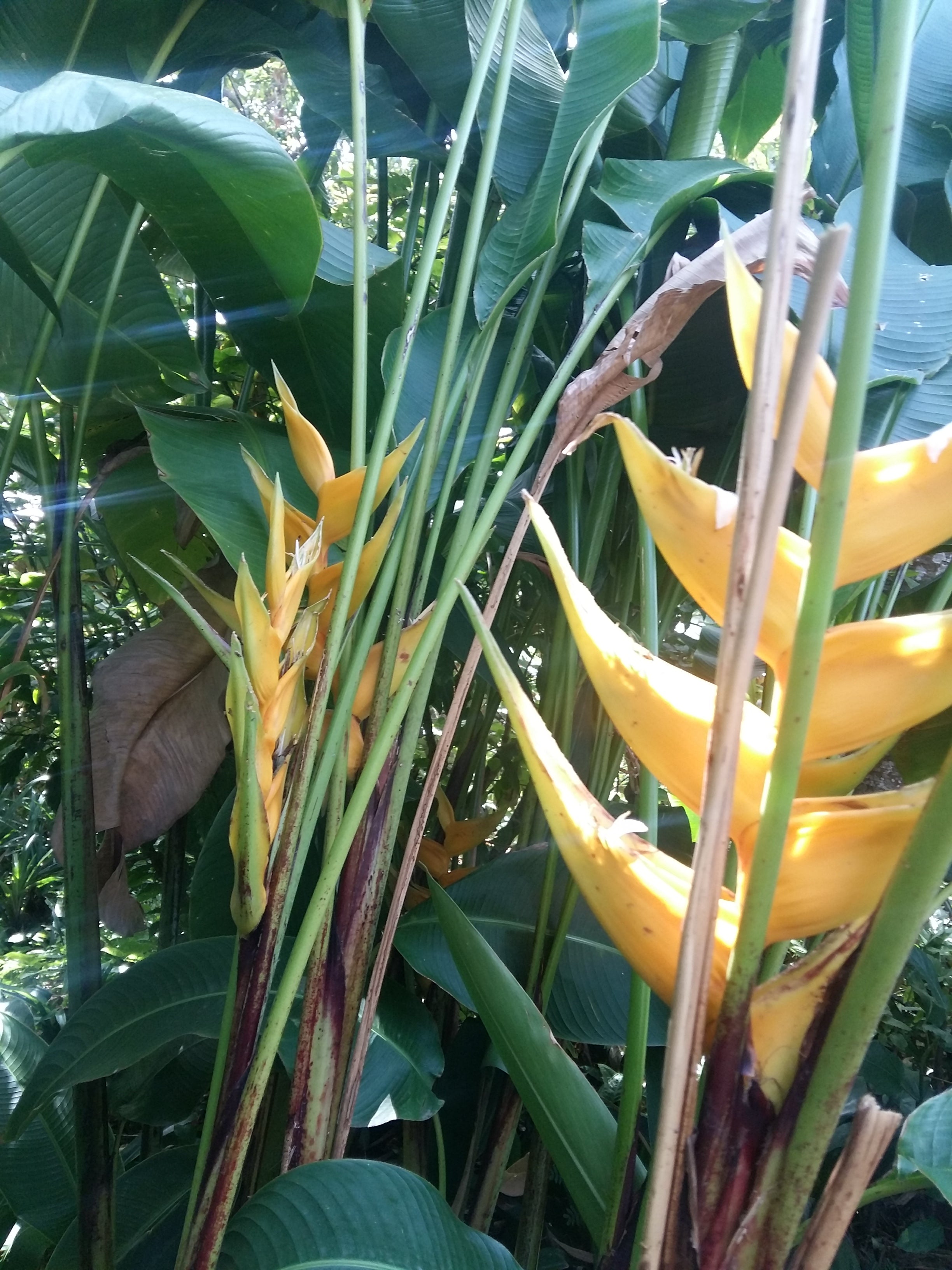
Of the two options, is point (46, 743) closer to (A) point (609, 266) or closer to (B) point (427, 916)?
(B) point (427, 916)

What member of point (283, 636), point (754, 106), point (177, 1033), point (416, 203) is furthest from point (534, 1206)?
point (754, 106)

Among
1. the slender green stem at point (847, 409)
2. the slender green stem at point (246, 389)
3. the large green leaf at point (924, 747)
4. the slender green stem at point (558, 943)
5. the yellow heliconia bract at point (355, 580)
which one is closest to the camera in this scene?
the slender green stem at point (847, 409)

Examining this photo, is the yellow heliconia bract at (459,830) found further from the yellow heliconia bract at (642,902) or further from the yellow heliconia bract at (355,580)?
the yellow heliconia bract at (642,902)

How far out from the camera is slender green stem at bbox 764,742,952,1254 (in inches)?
7.5

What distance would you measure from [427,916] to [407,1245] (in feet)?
0.81

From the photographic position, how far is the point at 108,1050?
0.52 meters

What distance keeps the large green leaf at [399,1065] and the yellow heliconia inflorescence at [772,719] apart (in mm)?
335

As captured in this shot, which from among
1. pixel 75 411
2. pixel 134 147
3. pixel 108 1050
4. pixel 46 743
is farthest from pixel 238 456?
pixel 46 743

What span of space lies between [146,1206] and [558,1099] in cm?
50

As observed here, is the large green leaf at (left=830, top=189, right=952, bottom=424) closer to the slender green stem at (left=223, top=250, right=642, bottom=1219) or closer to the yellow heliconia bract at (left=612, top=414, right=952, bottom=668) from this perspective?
the slender green stem at (left=223, top=250, right=642, bottom=1219)

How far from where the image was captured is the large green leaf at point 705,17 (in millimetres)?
568

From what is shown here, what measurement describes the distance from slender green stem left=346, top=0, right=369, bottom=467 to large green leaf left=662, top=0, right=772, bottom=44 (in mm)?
274

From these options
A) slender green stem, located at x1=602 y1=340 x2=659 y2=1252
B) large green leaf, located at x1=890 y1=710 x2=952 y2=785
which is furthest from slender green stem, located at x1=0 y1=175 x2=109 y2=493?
large green leaf, located at x1=890 y1=710 x2=952 y2=785

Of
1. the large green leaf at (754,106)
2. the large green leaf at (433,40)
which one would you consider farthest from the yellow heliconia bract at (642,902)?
the large green leaf at (754,106)
